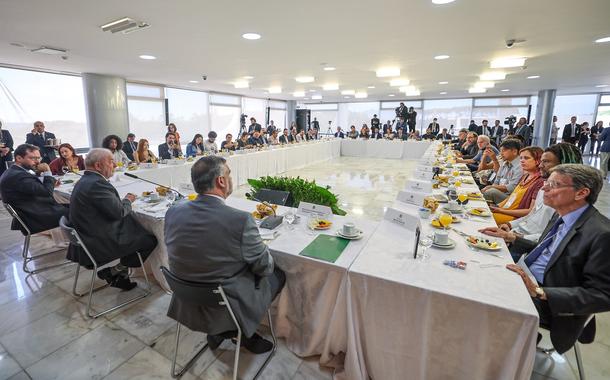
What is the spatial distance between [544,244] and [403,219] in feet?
2.39

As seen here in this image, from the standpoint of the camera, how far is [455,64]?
5.53 metres

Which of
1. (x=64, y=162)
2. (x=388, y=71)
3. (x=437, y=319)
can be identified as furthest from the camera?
(x=388, y=71)

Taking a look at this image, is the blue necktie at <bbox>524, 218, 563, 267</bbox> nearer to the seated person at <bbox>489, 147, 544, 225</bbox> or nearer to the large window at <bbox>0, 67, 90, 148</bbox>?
the seated person at <bbox>489, 147, 544, 225</bbox>

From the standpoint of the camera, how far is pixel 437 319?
121cm

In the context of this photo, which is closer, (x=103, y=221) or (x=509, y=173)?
(x=103, y=221)

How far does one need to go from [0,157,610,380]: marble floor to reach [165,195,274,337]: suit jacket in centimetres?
46

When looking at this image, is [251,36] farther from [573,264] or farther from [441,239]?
[573,264]

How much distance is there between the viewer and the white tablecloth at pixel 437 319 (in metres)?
1.11

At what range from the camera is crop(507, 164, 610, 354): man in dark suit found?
116 centimetres

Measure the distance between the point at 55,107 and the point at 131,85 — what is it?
2.05m

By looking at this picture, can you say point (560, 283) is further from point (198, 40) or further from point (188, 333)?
point (198, 40)

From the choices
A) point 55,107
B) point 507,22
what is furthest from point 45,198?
point 55,107

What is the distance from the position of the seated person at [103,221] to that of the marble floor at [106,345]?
41cm

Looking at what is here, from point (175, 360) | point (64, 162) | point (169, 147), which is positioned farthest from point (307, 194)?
point (169, 147)
